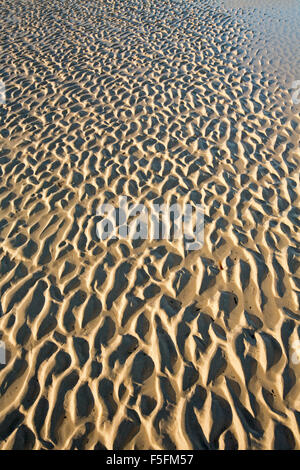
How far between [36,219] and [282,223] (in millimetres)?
3588

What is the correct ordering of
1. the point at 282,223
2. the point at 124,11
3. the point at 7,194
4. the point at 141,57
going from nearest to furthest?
the point at 282,223 < the point at 7,194 < the point at 141,57 < the point at 124,11

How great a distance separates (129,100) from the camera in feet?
27.2

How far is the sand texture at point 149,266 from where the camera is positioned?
3477 mm

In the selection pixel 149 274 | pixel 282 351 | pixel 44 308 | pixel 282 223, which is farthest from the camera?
pixel 282 223

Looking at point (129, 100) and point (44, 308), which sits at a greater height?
point (129, 100)

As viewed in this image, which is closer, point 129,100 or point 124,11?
point 129,100

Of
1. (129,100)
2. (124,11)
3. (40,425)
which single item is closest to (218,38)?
(124,11)

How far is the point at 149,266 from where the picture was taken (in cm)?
Result: 479

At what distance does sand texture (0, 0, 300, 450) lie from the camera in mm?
3477

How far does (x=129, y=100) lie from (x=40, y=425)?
6865 mm

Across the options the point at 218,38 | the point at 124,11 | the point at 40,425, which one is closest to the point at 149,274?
the point at 40,425

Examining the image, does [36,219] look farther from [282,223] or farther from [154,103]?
[154,103]
